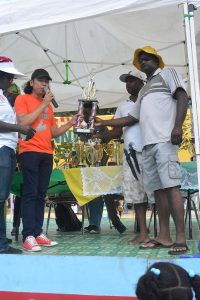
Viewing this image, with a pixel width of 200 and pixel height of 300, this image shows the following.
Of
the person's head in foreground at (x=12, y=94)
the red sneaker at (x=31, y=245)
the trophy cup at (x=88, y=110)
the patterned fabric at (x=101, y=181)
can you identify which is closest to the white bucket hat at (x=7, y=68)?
the trophy cup at (x=88, y=110)

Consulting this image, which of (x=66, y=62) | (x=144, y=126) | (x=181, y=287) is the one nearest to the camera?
(x=181, y=287)

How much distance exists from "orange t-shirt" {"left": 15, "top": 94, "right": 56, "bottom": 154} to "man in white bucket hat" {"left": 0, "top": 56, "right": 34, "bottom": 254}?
206 millimetres

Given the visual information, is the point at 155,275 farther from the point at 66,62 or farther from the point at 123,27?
the point at 66,62

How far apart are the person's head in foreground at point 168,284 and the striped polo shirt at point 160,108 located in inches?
73.3

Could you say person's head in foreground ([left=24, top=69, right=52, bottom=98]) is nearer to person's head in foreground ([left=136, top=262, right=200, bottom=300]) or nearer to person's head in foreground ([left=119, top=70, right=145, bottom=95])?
person's head in foreground ([left=119, top=70, right=145, bottom=95])

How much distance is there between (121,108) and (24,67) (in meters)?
3.96

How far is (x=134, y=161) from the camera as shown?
3.68 metres

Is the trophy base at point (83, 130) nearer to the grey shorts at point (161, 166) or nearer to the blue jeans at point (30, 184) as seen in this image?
the blue jeans at point (30, 184)

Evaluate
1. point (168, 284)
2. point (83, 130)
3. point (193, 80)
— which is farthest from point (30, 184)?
point (168, 284)

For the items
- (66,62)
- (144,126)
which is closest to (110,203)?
(144,126)

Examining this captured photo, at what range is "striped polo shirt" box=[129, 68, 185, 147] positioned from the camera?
324cm

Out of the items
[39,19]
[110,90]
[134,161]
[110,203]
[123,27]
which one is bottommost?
[110,203]

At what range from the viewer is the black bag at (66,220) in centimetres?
519

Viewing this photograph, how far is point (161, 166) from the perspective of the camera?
319cm
